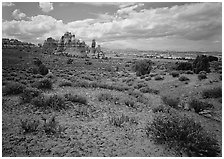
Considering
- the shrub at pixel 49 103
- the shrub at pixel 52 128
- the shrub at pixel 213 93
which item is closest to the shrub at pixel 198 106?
the shrub at pixel 213 93

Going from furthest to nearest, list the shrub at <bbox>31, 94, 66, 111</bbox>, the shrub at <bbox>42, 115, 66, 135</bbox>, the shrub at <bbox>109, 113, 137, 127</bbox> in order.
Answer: the shrub at <bbox>31, 94, 66, 111</bbox> → the shrub at <bbox>109, 113, 137, 127</bbox> → the shrub at <bbox>42, 115, 66, 135</bbox>

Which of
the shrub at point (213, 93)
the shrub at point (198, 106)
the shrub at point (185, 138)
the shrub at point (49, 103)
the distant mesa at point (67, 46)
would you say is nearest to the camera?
the shrub at point (185, 138)

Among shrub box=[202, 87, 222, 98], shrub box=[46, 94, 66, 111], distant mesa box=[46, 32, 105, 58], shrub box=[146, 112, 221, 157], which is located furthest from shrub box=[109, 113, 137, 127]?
distant mesa box=[46, 32, 105, 58]

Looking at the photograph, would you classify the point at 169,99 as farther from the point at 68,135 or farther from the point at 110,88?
the point at 68,135

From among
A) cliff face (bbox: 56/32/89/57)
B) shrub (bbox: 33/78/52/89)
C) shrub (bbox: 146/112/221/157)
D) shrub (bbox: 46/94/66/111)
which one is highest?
cliff face (bbox: 56/32/89/57)

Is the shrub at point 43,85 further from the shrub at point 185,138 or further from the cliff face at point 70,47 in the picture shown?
the cliff face at point 70,47

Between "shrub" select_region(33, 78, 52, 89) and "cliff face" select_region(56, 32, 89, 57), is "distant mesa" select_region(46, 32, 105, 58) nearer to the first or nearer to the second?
"cliff face" select_region(56, 32, 89, 57)

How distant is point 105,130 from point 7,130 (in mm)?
2875

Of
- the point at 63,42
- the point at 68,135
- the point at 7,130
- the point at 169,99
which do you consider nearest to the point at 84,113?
Result: the point at 68,135

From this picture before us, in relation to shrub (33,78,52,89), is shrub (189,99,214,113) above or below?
below

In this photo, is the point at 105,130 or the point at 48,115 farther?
the point at 48,115

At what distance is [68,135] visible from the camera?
5.79m

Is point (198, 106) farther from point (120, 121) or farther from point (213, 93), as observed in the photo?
point (120, 121)

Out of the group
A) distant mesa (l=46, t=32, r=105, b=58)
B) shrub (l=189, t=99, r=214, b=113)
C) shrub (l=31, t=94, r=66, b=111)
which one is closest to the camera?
shrub (l=31, t=94, r=66, b=111)
